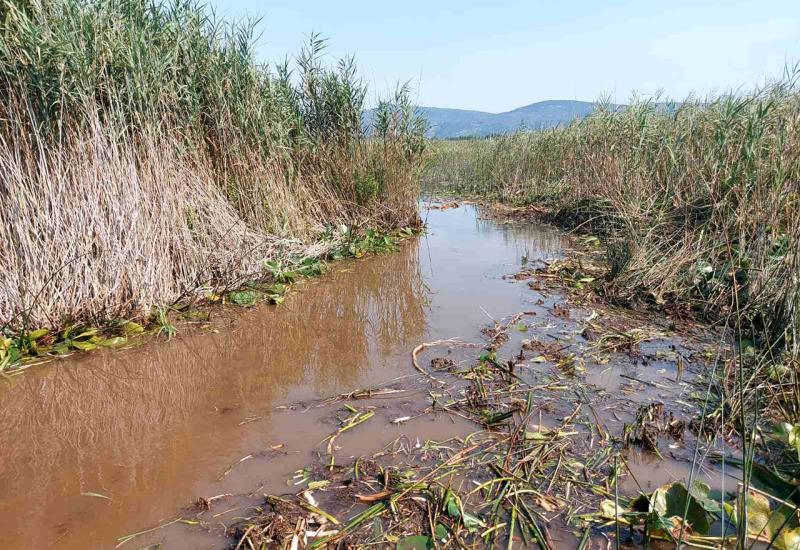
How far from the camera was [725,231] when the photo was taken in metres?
3.45

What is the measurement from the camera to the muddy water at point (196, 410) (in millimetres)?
2488

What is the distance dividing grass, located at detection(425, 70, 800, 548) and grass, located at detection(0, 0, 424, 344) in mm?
4108

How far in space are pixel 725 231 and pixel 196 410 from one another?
3.64m

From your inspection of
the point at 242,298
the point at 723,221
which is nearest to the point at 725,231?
the point at 723,221

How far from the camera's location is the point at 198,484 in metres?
2.63

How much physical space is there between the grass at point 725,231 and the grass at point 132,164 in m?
4.11

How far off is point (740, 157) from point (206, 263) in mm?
5806

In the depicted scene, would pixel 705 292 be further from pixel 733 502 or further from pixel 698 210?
pixel 733 502

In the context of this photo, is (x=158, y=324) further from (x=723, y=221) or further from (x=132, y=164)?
(x=723, y=221)

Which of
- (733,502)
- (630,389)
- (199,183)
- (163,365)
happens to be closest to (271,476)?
(163,365)

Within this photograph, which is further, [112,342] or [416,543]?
[112,342]

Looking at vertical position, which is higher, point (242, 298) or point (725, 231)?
point (725, 231)

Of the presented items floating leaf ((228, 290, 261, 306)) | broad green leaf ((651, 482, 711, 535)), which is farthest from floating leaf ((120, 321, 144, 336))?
broad green leaf ((651, 482, 711, 535))

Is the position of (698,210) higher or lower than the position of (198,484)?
higher
